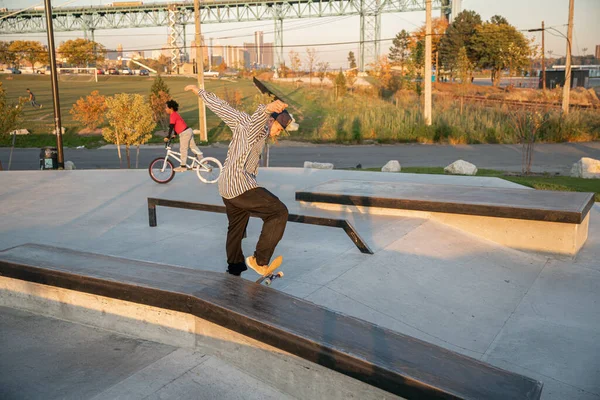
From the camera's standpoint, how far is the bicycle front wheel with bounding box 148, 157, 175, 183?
1212 centimetres

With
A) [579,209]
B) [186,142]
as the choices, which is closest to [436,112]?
[186,142]

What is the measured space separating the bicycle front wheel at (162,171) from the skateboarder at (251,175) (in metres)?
7.42

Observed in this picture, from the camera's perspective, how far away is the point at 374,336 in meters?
3.48

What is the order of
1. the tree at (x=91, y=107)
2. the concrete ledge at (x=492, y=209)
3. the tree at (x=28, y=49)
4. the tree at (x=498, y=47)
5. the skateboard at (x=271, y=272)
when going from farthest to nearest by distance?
the tree at (x=28, y=49), the tree at (x=498, y=47), the tree at (x=91, y=107), the concrete ledge at (x=492, y=209), the skateboard at (x=271, y=272)

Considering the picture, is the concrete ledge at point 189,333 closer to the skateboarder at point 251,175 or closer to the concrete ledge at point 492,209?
the skateboarder at point 251,175

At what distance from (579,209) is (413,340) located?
449cm

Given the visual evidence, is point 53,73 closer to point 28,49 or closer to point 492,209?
point 492,209

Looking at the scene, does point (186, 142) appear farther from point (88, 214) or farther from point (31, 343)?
point (31, 343)

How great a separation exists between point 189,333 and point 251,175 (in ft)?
4.92

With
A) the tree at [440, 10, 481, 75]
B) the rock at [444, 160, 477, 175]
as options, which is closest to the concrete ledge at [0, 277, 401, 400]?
the rock at [444, 160, 477, 175]

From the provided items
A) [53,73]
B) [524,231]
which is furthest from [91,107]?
[524,231]

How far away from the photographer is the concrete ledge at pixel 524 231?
7.11 metres

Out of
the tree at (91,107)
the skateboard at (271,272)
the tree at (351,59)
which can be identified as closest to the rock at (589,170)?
the skateboard at (271,272)

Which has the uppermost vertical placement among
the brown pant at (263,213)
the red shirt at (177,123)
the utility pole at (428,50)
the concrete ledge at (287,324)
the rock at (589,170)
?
the utility pole at (428,50)
